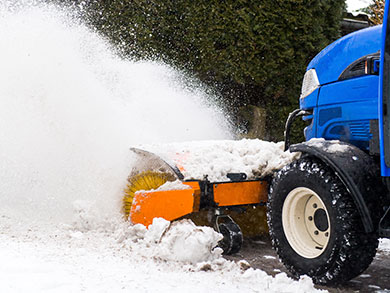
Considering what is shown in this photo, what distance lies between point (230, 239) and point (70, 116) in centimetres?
250

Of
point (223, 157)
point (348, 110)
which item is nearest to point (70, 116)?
point (223, 157)

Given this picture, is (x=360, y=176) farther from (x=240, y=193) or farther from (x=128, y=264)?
(x=128, y=264)

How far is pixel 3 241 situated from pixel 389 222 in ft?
8.22

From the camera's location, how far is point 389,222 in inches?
101

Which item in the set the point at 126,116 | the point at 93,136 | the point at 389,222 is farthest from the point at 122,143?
the point at 389,222

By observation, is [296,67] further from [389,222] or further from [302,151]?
[389,222]

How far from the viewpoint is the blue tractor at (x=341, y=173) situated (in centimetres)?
257

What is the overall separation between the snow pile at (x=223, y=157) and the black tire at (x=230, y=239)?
1.18ft

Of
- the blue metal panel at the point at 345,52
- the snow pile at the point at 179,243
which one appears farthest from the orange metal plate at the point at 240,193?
the blue metal panel at the point at 345,52

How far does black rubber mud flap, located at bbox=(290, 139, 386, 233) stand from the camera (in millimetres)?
2557

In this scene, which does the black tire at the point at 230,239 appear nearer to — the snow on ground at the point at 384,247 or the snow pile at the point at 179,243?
the snow pile at the point at 179,243

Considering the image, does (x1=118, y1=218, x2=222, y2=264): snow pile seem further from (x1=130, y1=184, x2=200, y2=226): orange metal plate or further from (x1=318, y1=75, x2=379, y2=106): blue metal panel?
(x1=318, y1=75, x2=379, y2=106): blue metal panel

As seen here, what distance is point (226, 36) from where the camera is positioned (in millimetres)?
7062

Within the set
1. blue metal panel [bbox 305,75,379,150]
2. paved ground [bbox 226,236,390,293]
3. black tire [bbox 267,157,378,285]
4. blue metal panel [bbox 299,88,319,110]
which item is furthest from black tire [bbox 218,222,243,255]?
blue metal panel [bbox 299,88,319,110]
